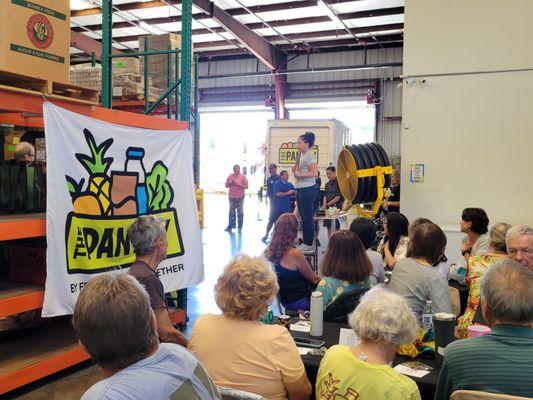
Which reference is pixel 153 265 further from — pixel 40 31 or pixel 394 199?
pixel 394 199

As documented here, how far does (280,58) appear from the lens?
17219 millimetres

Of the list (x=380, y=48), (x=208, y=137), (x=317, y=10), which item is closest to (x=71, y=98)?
(x=317, y=10)

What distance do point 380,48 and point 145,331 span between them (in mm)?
16088

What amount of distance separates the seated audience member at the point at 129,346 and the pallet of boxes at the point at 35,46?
2533 mm

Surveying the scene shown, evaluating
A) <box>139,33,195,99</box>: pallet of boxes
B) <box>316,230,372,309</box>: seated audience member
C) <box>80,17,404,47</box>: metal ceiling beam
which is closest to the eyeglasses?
<box>316,230,372,309</box>: seated audience member

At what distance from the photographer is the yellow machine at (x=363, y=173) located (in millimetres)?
6656

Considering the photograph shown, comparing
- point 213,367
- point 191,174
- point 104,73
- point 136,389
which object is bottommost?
point 213,367

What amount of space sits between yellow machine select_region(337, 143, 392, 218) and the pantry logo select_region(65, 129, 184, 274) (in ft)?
8.63

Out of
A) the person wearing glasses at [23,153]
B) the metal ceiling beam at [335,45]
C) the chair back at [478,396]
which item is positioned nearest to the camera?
the chair back at [478,396]

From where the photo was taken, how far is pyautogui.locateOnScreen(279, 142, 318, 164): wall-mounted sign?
43.8 ft

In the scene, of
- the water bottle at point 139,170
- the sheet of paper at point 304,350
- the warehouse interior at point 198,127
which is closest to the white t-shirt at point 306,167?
the warehouse interior at point 198,127

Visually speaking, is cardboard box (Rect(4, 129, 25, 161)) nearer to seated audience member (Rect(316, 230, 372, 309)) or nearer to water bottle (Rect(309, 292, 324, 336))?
seated audience member (Rect(316, 230, 372, 309))

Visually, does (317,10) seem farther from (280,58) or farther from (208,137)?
(208,137)

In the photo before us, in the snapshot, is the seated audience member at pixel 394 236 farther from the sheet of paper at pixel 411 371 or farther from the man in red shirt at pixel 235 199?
the man in red shirt at pixel 235 199
